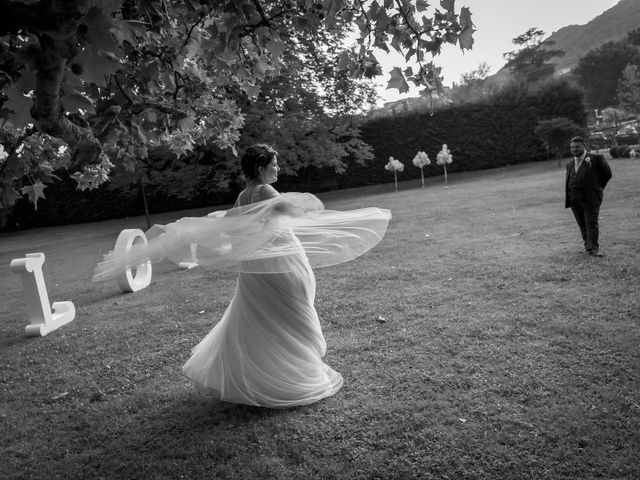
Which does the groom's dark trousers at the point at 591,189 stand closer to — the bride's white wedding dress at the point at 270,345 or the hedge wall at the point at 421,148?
the bride's white wedding dress at the point at 270,345

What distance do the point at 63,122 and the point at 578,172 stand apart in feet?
30.0

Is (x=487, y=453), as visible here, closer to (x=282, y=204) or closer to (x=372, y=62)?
(x=282, y=204)

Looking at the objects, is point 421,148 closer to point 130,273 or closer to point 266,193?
point 130,273

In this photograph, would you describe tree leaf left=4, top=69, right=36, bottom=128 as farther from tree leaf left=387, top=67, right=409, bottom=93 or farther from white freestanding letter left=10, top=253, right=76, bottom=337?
white freestanding letter left=10, top=253, right=76, bottom=337

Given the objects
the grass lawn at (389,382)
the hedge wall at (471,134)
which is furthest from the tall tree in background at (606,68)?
the grass lawn at (389,382)

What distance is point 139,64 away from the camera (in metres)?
3.96

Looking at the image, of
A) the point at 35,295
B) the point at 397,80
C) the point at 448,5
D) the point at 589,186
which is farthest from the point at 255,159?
the point at 589,186

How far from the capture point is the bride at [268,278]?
4023 mm

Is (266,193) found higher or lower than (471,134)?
lower

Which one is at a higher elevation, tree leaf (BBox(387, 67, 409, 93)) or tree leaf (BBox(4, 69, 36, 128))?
tree leaf (BBox(387, 67, 409, 93))

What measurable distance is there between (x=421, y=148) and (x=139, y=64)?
1131 inches

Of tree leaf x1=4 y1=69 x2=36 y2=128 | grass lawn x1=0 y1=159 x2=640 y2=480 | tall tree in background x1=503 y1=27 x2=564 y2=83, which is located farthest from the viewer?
tall tree in background x1=503 y1=27 x2=564 y2=83

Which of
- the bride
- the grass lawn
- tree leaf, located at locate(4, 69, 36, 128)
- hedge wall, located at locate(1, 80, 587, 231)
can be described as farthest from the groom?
hedge wall, located at locate(1, 80, 587, 231)

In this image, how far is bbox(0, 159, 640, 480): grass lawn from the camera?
3.47 metres
